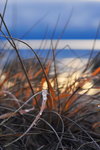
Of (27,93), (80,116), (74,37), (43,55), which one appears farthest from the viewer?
(74,37)

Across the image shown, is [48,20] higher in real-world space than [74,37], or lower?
higher

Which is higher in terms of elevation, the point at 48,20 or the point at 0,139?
the point at 48,20

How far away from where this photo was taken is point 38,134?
3.01ft

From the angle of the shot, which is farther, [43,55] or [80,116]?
[43,55]

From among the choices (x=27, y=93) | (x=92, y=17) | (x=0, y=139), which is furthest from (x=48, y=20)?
(x=0, y=139)

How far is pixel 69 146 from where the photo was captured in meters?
0.92

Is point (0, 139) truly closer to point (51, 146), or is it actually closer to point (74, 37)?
point (51, 146)

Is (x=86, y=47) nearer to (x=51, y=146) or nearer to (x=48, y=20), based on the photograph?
→ (x=48, y=20)

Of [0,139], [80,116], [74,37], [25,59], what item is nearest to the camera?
[0,139]

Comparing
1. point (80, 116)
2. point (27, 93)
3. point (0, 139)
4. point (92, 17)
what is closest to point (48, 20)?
point (92, 17)

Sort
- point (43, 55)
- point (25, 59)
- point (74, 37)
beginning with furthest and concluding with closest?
Result: point (74, 37) < point (25, 59) < point (43, 55)

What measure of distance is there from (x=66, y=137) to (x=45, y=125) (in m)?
0.07

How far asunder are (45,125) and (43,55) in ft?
1.69

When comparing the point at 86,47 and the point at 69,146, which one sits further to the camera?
the point at 86,47
